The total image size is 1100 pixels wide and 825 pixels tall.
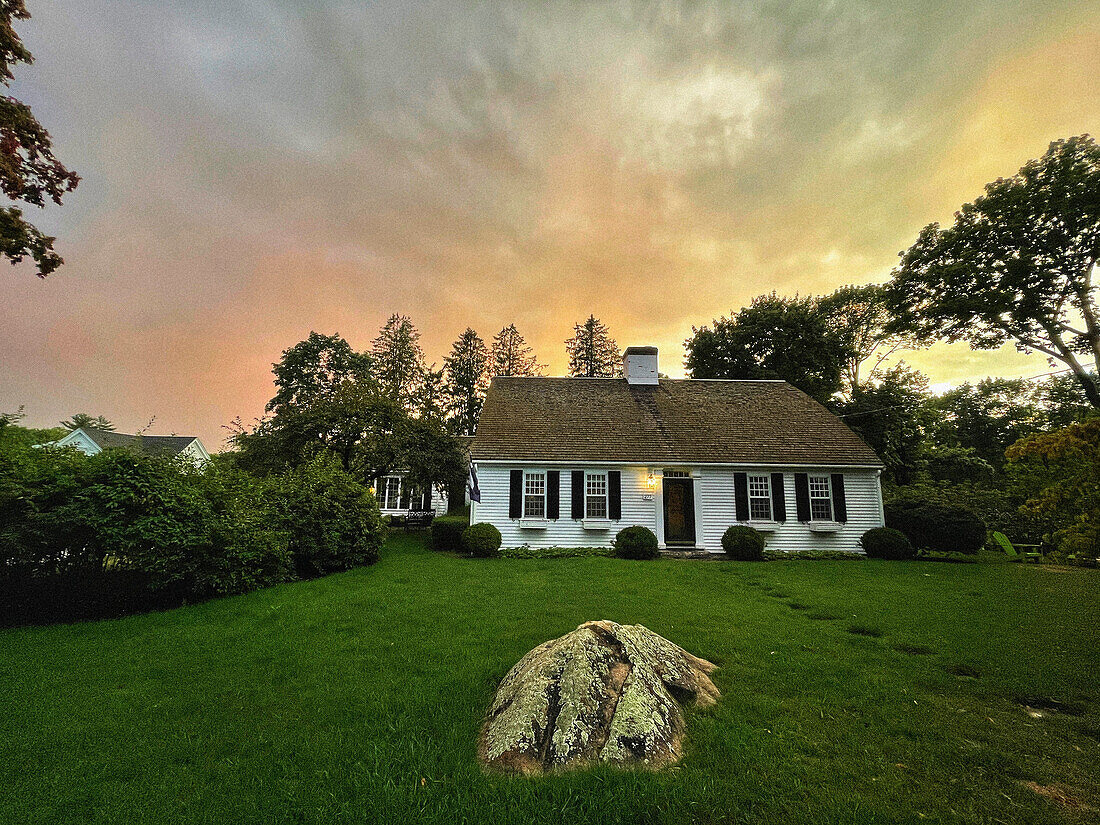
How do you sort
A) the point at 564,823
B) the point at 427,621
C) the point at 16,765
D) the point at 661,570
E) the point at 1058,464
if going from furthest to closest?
1. the point at 661,570
2. the point at 427,621
3. the point at 1058,464
4. the point at 16,765
5. the point at 564,823

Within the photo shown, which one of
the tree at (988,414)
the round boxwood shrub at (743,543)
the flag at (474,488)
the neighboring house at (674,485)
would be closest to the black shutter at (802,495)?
the neighboring house at (674,485)

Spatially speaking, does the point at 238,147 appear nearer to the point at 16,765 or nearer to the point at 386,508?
the point at 16,765

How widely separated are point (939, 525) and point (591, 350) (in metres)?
29.2

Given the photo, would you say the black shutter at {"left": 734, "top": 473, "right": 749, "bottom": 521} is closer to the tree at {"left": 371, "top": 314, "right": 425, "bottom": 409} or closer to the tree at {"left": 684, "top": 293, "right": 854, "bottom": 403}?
the tree at {"left": 684, "top": 293, "right": 854, "bottom": 403}

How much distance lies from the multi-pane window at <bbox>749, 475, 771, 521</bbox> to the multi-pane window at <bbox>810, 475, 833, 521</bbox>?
1.61m

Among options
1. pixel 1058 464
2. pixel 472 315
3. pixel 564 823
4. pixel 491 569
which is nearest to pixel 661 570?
pixel 491 569

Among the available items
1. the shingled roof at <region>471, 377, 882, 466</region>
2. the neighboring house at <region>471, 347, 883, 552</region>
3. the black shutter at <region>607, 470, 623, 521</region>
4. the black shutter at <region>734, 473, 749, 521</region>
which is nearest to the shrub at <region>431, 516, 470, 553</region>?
the neighboring house at <region>471, 347, 883, 552</region>

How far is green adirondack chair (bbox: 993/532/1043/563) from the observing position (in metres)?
14.0

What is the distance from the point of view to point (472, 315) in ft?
118

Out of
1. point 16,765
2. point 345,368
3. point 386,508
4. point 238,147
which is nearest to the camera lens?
point 16,765

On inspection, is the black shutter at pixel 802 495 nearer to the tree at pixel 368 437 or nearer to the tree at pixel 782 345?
the tree at pixel 368 437

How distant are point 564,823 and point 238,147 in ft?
59.6

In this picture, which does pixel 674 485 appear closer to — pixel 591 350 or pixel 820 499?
pixel 820 499

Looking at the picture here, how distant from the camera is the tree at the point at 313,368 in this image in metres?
33.3
